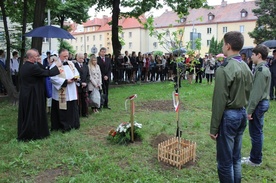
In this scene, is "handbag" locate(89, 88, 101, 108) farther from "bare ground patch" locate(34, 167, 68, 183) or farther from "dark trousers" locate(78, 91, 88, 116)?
"bare ground patch" locate(34, 167, 68, 183)

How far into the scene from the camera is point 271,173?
4.40 meters

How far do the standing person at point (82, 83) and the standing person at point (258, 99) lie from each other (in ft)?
15.6

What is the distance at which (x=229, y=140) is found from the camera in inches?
123

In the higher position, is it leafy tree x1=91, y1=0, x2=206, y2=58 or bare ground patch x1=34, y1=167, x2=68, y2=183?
leafy tree x1=91, y1=0, x2=206, y2=58

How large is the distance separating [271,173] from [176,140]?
1687mm

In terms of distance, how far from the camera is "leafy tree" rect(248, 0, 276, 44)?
105 feet

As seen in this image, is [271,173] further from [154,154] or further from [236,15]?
[236,15]

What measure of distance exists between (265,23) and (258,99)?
32771 millimetres

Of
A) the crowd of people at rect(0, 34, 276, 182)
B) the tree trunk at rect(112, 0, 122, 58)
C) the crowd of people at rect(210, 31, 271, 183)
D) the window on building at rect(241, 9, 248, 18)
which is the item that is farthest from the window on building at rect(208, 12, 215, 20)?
the crowd of people at rect(210, 31, 271, 183)

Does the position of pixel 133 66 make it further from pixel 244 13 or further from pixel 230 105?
pixel 244 13

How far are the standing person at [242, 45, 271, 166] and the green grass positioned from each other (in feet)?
1.52

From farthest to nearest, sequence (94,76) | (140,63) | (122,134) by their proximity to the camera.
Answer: (140,63) < (94,76) < (122,134)

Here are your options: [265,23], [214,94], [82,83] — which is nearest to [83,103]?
[82,83]

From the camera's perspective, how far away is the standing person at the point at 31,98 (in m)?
5.77
